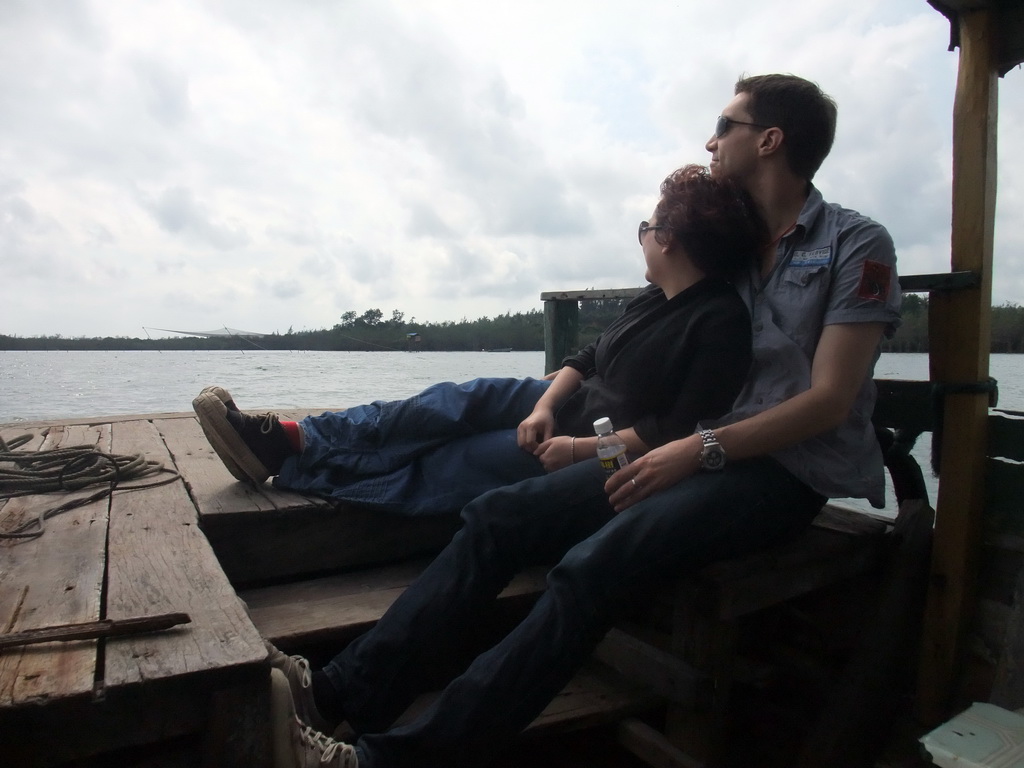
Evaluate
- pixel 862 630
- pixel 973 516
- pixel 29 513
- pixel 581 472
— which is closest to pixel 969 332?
pixel 973 516

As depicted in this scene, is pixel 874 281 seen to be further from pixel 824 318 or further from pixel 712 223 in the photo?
pixel 712 223

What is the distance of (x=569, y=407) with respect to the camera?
2.39 metres

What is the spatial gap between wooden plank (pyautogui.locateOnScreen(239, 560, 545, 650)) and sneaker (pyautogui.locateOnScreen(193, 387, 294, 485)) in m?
0.40

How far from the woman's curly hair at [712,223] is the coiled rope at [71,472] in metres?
1.86

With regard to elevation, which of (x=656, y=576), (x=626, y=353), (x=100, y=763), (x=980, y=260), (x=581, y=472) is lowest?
(x=100, y=763)

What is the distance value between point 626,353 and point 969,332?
2.98ft

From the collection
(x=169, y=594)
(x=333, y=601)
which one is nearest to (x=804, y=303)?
→ (x=333, y=601)

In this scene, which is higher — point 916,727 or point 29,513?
point 29,513

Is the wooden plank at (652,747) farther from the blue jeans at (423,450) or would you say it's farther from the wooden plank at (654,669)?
the blue jeans at (423,450)

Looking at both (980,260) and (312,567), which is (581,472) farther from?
(980,260)

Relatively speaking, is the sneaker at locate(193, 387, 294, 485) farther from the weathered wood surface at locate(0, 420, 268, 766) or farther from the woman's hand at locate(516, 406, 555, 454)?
the woman's hand at locate(516, 406, 555, 454)

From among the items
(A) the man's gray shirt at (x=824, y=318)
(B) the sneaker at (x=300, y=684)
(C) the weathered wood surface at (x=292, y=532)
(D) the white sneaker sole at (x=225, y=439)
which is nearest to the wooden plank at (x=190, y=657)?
(B) the sneaker at (x=300, y=684)

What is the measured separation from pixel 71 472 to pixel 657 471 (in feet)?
6.61

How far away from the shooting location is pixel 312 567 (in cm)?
238
